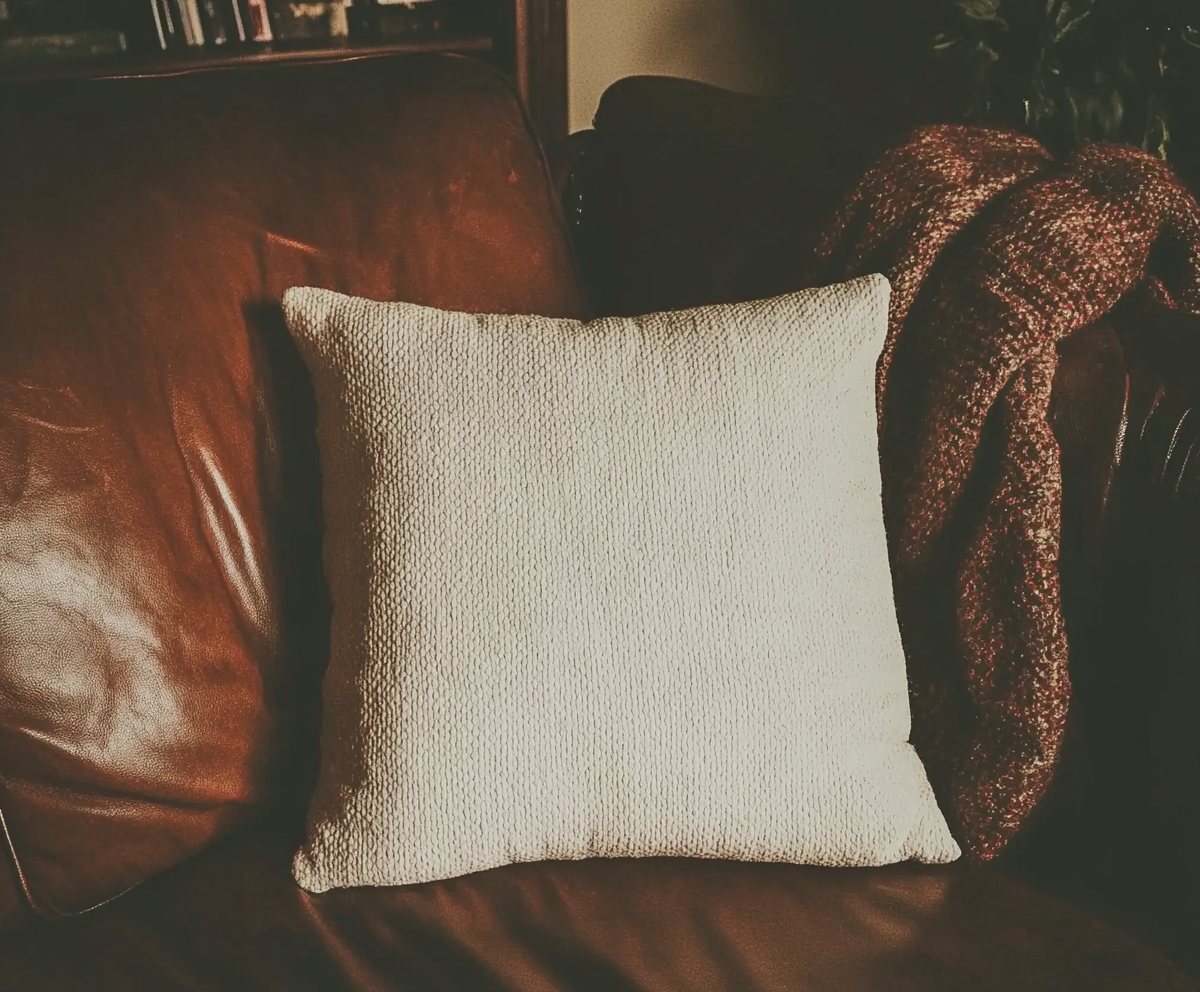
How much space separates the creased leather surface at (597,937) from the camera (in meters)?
0.67

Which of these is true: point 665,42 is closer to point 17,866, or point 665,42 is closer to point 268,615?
point 268,615

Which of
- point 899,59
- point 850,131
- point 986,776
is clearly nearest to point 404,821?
point 986,776

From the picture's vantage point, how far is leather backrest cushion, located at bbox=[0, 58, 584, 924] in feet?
2.35

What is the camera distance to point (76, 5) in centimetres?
169

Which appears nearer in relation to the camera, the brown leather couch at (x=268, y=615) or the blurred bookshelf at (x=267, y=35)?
the brown leather couch at (x=268, y=615)

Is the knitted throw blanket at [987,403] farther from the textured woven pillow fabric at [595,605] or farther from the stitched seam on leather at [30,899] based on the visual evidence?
the stitched seam on leather at [30,899]

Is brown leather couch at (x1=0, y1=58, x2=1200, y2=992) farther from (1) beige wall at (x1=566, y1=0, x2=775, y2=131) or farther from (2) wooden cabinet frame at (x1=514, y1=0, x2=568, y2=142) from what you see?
(1) beige wall at (x1=566, y1=0, x2=775, y2=131)

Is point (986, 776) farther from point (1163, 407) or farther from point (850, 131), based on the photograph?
point (850, 131)

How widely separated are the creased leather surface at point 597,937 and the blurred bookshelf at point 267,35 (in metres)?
1.26

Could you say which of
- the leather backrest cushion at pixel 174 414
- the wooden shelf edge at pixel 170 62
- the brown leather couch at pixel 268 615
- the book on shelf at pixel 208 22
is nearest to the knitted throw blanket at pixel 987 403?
the brown leather couch at pixel 268 615

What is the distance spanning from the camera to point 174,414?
0.78 metres

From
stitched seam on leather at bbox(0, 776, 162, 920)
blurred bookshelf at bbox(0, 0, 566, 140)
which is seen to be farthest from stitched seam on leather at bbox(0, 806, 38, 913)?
blurred bookshelf at bbox(0, 0, 566, 140)

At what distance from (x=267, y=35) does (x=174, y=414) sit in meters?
1.19

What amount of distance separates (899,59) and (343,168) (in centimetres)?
116
